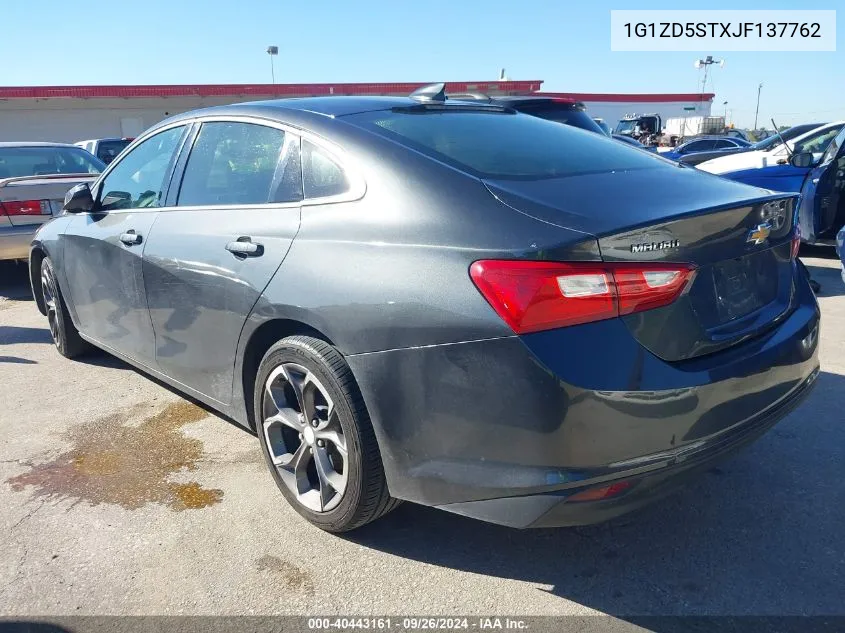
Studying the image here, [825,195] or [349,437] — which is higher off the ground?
[825,195]

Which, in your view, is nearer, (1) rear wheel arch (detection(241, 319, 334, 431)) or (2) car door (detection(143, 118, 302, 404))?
(1) rear wheel arch (detection(241, 319, 334, 431))

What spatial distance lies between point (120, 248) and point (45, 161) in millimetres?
5686

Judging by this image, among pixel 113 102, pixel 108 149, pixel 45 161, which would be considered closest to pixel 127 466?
pixel 45 161

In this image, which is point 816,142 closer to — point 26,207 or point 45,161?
point 26,207

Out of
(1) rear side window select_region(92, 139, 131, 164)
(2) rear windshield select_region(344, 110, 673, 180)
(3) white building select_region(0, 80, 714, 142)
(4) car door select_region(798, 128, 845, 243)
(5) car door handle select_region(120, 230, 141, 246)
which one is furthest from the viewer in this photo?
(3) white building select_region(0, 80, 714, 142)

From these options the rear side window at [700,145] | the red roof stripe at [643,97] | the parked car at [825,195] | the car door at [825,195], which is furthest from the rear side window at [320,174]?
the red roof stripe at [643,97]

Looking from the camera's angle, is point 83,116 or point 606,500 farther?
point 83,116

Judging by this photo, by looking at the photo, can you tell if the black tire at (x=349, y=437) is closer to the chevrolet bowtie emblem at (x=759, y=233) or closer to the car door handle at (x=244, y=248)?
the car door handle at (x=244, y=248)

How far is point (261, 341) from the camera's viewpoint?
2.92 m

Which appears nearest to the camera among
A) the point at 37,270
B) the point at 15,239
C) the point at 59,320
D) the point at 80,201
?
the point at 80,201

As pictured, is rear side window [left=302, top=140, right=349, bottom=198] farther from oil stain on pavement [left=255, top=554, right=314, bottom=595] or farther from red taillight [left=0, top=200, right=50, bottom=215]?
red taillight [left=0, top=200, right=50, bottom=215]

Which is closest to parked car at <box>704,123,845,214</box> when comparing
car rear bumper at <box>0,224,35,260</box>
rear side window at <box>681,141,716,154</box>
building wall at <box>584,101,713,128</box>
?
car rear bumper at <box>0,224,35,260</box>

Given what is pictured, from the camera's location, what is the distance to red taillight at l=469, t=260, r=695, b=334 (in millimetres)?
2014

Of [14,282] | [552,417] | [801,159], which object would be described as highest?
[801,159]
